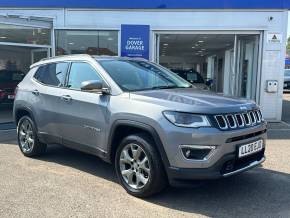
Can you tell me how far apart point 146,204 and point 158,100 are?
1.22 m

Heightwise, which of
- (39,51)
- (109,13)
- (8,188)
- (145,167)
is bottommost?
(8,188)

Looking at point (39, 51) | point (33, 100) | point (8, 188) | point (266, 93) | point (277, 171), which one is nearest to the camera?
point (8, 188)

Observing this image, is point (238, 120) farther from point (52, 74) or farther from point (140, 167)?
point (52, 74)

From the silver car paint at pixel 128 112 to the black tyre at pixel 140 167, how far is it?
0.23 meters

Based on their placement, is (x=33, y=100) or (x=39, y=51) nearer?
(x=33, y=100)

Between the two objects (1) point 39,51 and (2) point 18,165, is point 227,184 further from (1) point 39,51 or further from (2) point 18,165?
(1) point 39,51

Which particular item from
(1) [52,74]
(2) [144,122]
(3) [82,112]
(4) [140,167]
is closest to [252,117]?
(2) [144,122]

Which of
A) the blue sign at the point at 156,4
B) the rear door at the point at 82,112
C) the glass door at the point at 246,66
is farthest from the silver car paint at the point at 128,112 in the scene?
the glass door at the point at 246,66

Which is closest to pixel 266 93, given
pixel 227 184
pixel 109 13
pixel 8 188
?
pixel 109 13

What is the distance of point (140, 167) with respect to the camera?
15.6ft

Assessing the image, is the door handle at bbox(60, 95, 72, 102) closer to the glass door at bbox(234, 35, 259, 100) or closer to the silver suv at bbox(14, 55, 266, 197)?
the silver suv at bbox(14, 55, 266, 197)

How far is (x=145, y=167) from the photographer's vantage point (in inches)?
185

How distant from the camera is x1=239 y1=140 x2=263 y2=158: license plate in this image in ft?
14.9

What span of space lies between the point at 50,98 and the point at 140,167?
2.17 m
